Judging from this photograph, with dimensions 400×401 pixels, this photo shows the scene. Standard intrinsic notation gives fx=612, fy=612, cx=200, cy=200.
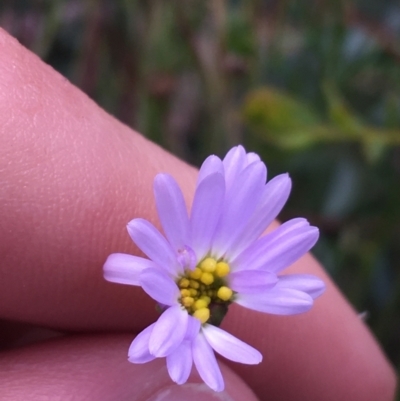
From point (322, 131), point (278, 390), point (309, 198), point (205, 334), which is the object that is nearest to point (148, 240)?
point (205, 334)

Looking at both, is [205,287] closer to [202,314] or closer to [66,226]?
[202,314]

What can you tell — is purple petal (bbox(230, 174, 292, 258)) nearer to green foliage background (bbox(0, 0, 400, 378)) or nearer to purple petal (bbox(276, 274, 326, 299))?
purple petal (bbox(276, 274, 326, 299))

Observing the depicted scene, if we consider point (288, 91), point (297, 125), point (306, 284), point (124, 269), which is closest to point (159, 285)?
point (124, 269)

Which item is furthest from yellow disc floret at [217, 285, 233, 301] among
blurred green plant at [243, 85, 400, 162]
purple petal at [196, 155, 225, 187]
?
blurred green plant at [243, 85, 400, 162]

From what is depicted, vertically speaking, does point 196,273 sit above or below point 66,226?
below

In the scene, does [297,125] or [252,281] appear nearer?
[252,281]

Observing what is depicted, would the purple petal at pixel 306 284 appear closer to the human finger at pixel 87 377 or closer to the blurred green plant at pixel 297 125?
the human finger at pixel 87 377
